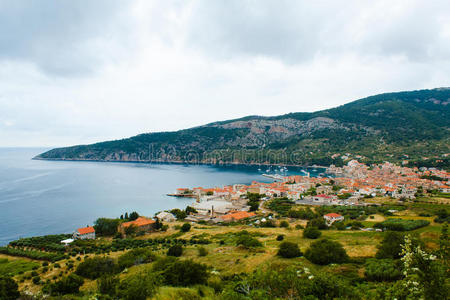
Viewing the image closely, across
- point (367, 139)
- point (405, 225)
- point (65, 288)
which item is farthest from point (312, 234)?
point (367, 139)

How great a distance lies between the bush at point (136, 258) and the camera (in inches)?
747

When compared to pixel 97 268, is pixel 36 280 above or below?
below

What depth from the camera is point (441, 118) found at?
151375mm

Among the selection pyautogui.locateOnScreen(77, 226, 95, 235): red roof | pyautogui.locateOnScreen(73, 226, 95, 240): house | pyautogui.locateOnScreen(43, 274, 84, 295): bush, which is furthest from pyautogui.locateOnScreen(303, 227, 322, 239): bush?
pyautogui.locateOnScreen(77, 226, 95, 235): red roof

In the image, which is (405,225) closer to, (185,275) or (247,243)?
(247,243)

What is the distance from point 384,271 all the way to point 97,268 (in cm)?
1914

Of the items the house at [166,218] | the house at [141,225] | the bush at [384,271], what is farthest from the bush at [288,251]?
the house at [166,218]

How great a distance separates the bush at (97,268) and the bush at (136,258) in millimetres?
530

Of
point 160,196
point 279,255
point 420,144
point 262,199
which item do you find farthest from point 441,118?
point 279,255

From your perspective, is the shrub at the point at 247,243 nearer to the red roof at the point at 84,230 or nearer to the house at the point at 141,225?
the house at the point at 141,225

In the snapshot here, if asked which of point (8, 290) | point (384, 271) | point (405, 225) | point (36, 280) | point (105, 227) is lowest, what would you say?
point (105, 227)

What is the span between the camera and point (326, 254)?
15.7 metres

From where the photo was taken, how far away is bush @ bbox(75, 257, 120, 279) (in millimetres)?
18438

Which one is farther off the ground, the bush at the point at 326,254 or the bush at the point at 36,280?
the bush at the point at 326,254
